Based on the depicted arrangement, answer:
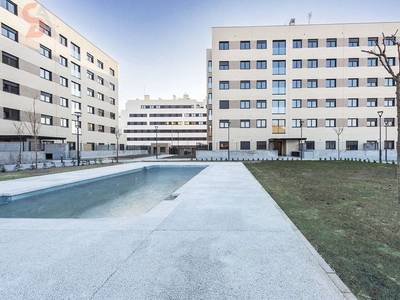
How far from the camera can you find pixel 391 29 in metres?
34.0

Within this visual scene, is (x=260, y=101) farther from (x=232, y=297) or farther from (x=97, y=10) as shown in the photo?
(x=232, y=297)

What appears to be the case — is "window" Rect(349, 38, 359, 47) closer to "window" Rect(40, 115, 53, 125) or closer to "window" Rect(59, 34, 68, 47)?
"window" Rect(59, 34, 68, 47)

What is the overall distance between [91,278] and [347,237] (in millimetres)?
4411

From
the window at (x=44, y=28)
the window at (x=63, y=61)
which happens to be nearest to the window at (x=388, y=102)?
the window at (x=63, y=61)

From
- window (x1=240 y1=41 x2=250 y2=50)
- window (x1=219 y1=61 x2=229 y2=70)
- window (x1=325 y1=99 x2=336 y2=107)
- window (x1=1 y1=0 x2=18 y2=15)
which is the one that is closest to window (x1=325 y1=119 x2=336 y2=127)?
window (x1=325 y1=99 x2=336 y2=107)

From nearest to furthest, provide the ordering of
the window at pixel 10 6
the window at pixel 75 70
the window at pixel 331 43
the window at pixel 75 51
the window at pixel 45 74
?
the window at pixel 10 6 < the window at pixel 45 74 < the window at pixel 331 43 < the window at pixel 75 51 < the window at pixel 75 70

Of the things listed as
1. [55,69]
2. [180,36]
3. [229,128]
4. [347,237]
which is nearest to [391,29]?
[229,128]

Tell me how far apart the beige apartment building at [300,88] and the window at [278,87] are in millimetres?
77

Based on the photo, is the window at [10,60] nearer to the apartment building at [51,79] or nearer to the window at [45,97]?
the apartment building at [51,79]

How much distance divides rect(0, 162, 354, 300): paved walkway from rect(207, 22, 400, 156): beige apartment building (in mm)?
30973

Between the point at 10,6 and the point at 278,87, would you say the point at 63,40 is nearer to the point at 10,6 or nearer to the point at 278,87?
the point at 10,6

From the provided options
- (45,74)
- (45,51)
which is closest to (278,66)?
(45,51)

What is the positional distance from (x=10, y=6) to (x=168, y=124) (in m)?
54.4

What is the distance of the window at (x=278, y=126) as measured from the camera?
35.3 m
